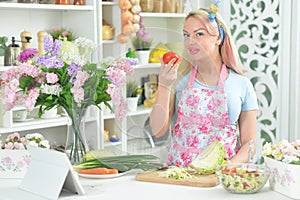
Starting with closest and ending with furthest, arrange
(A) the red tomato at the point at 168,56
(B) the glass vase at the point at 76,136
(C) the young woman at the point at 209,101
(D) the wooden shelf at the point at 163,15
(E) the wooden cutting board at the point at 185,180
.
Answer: (E) the wooden cutting board at the point at 185,180
(B) the glass vase at the point at 76,136
(A) the red tomato at the point at 168,56
(C) the young woman at the point at 209,101
(D) the wooden shelf at the point at 163,15

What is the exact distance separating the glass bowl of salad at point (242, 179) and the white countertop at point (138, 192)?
2 centimetres

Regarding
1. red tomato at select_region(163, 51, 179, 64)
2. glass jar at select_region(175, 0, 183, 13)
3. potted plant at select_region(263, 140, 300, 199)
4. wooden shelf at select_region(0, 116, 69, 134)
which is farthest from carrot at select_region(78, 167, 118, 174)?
glass jar at select_region(175, 0, 183, 13)

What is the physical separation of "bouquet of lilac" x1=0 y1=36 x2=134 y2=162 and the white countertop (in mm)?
220

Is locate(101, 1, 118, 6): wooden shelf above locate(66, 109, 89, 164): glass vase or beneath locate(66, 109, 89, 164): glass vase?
above

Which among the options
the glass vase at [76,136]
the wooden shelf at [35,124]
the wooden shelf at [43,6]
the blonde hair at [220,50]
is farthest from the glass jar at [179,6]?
the glass vase at [76,136]

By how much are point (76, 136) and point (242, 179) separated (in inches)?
26.6

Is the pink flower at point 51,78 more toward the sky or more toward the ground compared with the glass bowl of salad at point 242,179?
more toward the sky

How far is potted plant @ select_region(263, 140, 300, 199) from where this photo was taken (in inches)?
75.0

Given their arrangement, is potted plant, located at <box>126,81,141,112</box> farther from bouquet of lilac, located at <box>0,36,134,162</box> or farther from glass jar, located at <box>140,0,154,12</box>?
glass jar, located at <box>140,0,154,12</box>

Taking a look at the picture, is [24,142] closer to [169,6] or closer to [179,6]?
[169,6]

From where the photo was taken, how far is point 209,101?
2.58 m

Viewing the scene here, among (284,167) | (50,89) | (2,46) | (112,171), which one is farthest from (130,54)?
(2,46)

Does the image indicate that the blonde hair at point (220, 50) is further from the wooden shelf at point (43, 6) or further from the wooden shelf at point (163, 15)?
the wooden shelf at point (163, 15)

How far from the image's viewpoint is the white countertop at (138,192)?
1.96 meters
